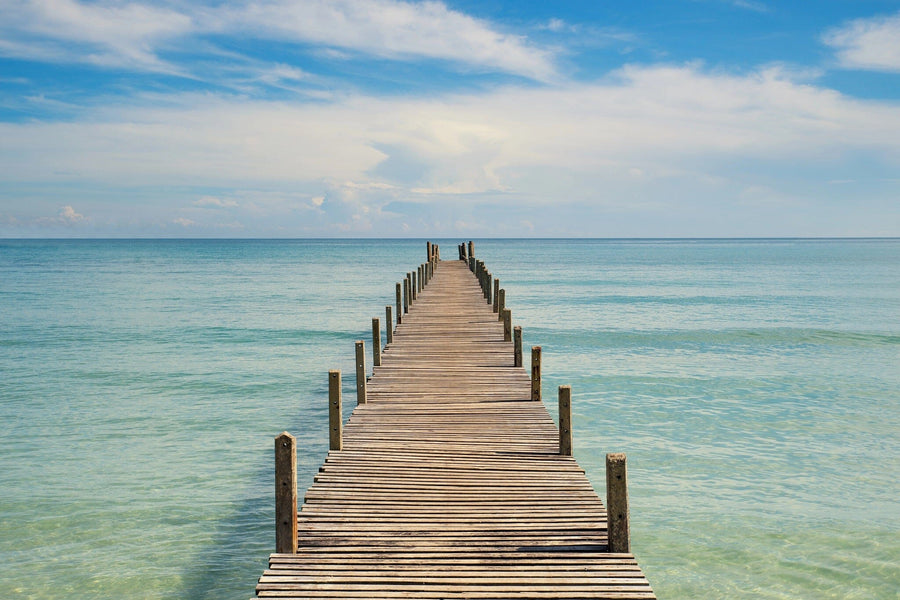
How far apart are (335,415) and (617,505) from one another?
4.48m

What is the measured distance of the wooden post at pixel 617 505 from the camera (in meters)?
6.79

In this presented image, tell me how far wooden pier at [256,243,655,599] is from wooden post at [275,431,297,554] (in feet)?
0.04

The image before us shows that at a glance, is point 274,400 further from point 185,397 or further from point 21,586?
point 21,586

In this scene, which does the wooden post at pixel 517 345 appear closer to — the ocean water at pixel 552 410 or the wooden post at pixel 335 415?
the ocean water at pixel 552 410

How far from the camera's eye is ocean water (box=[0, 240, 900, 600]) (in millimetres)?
9633

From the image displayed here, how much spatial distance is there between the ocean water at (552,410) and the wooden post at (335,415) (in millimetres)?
1625

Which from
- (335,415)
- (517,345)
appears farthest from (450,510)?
(517,345)

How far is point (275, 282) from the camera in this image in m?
64.5

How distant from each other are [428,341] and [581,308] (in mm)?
23707

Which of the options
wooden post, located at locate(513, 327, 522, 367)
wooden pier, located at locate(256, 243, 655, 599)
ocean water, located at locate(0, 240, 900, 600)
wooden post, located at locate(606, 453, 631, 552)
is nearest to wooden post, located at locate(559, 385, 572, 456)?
wooden pier, located at locate(256, 243, 655, 599)

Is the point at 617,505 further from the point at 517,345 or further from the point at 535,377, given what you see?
the point at 517,345

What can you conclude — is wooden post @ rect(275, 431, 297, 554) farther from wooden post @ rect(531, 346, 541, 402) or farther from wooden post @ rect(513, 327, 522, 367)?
wooden post @ rect(513, 327, 522, 367)

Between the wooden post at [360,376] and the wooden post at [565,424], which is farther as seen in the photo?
the wooden post at [360,376]

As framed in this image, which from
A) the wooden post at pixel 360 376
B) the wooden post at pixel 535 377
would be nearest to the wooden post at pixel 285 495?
the wooden post at pixel 360 376
